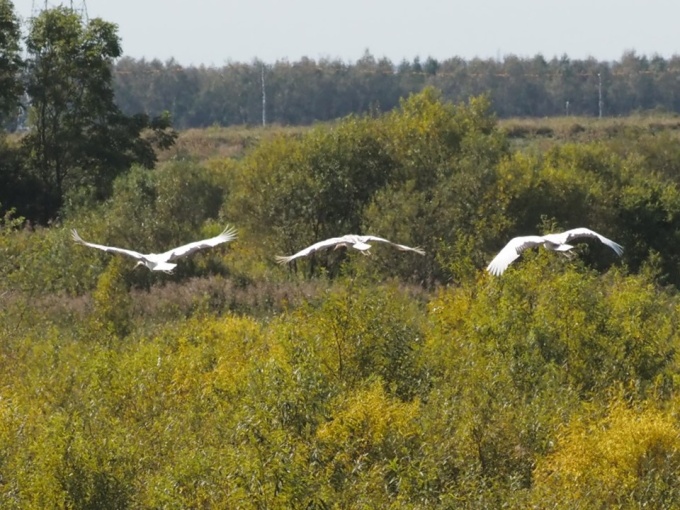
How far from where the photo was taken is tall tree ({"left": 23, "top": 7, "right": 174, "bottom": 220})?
4478 cm

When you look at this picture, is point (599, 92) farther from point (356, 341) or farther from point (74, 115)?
point (356, 341)

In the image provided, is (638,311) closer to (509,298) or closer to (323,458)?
(509,298)

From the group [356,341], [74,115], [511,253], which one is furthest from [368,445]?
[74,115]

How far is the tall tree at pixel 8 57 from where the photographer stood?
44.7 meters

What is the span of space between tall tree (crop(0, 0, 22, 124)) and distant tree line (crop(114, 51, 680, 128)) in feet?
209

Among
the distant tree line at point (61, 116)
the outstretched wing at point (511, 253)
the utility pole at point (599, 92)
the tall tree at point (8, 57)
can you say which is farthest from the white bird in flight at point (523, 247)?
the utility pole at point (599, 92)

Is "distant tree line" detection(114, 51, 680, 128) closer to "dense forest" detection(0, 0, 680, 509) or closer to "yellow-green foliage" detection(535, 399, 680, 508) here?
"dense forest" detection(0, 0, 680, 509)

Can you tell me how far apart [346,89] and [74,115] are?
74.6 metres

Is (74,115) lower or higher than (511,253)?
higher

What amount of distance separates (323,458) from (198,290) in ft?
54.7

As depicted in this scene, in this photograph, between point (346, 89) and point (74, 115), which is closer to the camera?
point (74, 115)

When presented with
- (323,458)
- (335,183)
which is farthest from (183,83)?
(323,458)

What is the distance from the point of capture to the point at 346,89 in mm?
119062

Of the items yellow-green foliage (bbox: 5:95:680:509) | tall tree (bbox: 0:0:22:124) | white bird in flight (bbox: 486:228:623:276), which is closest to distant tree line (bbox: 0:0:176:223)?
tall tree (bbox: 0:0:22:124)
